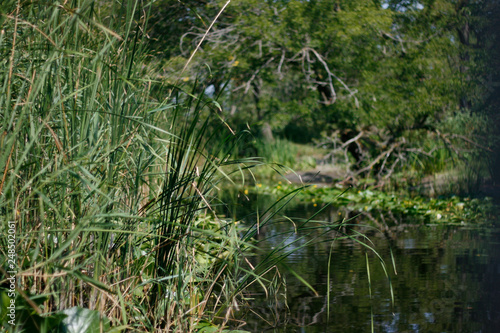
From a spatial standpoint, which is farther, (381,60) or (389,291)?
(381,60)

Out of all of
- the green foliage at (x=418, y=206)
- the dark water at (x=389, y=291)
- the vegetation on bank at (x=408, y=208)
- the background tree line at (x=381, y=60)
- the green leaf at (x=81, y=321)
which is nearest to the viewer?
the green leaf at (x=81, y=321)

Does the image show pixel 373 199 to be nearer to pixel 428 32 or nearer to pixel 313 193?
pixel 313 193

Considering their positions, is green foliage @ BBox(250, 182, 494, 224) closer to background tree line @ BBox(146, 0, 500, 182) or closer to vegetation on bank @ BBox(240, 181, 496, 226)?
vegetation on bank @ BBox(240, 181, 496, 226)

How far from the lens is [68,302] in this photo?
1.62 metres

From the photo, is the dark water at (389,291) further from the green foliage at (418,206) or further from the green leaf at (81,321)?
the green foliage at (418,206)

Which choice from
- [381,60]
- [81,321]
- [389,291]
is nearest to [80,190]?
[81,321]

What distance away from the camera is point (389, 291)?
2.56m

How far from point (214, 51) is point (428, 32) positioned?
11.4 feet

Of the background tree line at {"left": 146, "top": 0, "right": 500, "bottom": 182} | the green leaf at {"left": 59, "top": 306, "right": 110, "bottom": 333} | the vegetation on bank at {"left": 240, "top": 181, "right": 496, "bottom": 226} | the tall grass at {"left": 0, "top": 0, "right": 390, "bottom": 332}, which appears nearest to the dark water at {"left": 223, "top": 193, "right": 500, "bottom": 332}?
the tall grass at {"left": 0, "top": 0, "right": 390, "bottom": 332}

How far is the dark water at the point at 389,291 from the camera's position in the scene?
6.91ft

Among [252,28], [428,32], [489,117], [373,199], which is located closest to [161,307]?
[373,199]

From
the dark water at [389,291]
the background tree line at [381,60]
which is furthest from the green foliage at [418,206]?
the dark water at [389,291]

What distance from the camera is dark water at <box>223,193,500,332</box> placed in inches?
82.9

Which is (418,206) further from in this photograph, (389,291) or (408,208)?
(389,291)
